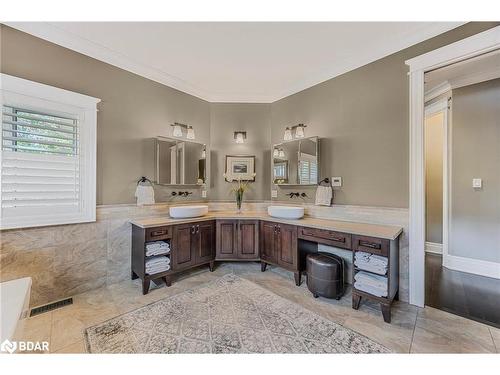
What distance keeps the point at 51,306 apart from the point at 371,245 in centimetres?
319

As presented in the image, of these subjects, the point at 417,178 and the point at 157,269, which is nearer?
the point at 417,178

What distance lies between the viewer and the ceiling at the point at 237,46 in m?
2.14

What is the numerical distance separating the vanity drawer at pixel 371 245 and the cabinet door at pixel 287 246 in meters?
0.73

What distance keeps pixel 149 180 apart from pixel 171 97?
1297 millimetres

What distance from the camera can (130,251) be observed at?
2.73 meters

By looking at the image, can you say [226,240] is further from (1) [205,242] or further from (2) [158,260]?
(2) [158,260]

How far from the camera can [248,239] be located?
3.07 metres

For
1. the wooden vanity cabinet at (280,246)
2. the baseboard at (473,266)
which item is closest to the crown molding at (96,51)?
the wooden vanity cabinet at (280,246)

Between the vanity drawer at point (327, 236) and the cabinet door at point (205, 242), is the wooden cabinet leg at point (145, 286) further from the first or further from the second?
the vanity drawer at point (327, 236)

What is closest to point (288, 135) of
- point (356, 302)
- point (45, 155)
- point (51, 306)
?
point (356, 302)

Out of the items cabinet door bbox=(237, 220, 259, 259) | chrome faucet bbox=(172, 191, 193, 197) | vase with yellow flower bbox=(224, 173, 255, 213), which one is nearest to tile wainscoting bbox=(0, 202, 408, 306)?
chrome faucet bbox=(172, 191, 193, 197)

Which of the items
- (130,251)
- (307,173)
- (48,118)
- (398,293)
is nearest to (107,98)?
(48,118)

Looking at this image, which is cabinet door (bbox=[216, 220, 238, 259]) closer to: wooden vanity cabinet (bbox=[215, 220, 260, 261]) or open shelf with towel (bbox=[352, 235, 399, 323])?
wooden vanity cabinet (bbox=[215, 220, 260, 261])

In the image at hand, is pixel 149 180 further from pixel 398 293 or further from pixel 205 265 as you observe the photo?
pixel 398 293
